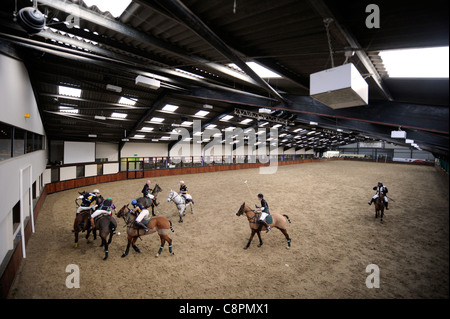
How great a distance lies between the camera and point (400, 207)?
10016mm

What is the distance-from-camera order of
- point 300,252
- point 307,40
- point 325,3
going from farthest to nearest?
point 300,252
point 307,40
point 325,3

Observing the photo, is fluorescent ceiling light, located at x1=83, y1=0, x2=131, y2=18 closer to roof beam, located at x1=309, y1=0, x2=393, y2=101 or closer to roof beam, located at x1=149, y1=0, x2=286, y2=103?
roof beam, located at x1=149, y1=0, x2=286, y2=103

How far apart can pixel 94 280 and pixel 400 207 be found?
13.5 meters

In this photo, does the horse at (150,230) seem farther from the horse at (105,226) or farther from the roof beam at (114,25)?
the roof beam at (114,25)

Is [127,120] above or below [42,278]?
above

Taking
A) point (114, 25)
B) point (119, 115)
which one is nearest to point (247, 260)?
point (114, 25)

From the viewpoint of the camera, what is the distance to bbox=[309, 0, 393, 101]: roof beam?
2783 millimetres

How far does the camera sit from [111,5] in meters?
4.30

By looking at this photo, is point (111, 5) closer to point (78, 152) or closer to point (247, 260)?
A: point (247, 260)

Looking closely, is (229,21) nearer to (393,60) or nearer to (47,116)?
(393,60)

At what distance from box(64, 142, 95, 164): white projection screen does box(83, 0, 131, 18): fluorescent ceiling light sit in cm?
1552

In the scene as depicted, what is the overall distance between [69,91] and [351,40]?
12158 mm

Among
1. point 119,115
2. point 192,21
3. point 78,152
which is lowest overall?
point 78,152
